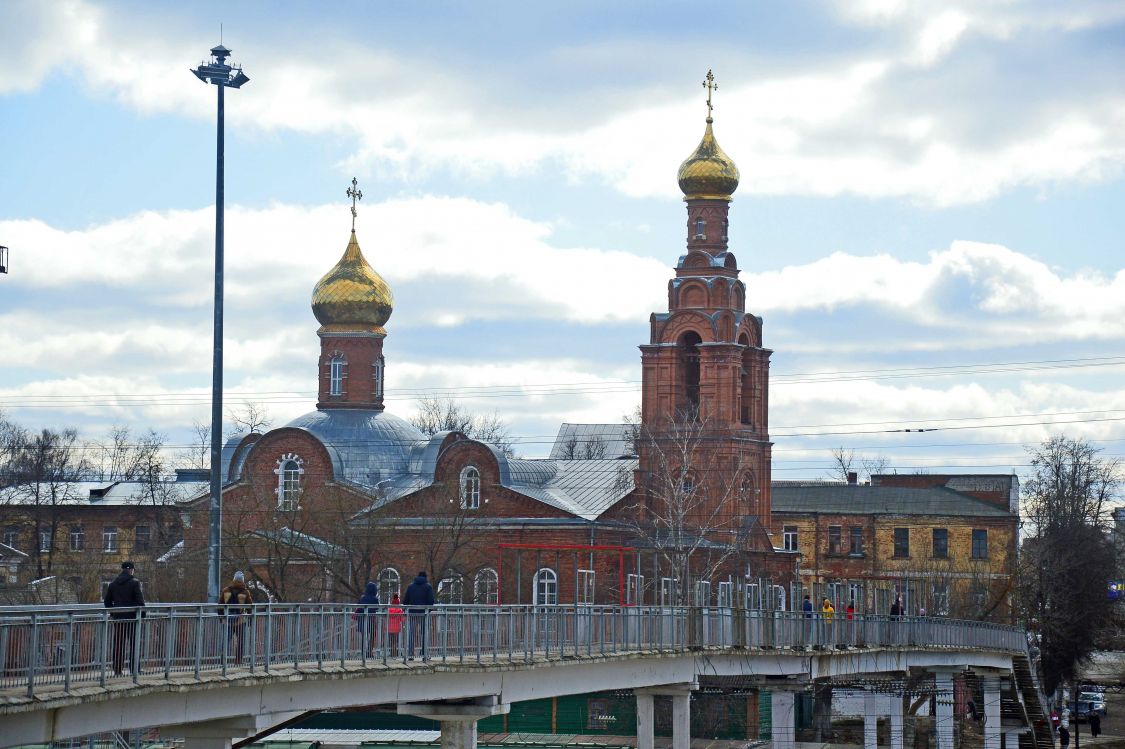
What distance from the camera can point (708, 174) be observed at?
8219 centimetres

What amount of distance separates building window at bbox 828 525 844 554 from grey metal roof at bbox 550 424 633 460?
107 feet

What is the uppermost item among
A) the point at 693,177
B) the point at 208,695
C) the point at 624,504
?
the point at 693,177

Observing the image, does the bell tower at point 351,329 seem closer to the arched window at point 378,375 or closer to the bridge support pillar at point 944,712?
the arched window at point 378,375

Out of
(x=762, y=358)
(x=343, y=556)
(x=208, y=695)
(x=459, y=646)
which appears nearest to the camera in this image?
(x=208, y=695)

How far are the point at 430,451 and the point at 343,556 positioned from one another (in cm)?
959

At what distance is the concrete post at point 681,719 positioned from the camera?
43.3m

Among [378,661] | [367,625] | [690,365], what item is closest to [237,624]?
[367,625]

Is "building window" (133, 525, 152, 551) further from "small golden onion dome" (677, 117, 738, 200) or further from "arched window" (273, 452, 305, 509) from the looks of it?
"small golden onion dome" (677, 117, 738, 200)

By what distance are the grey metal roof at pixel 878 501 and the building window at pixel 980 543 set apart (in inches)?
38.4

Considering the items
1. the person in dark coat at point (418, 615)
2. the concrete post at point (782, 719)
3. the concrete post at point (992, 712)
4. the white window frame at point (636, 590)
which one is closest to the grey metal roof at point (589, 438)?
the concrete post at point (992, 712)

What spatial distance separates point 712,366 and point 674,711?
3791 cm

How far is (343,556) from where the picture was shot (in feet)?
239

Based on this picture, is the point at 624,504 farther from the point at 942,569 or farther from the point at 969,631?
the point at 942,569

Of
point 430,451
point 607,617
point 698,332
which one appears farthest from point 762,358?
point 607,617
